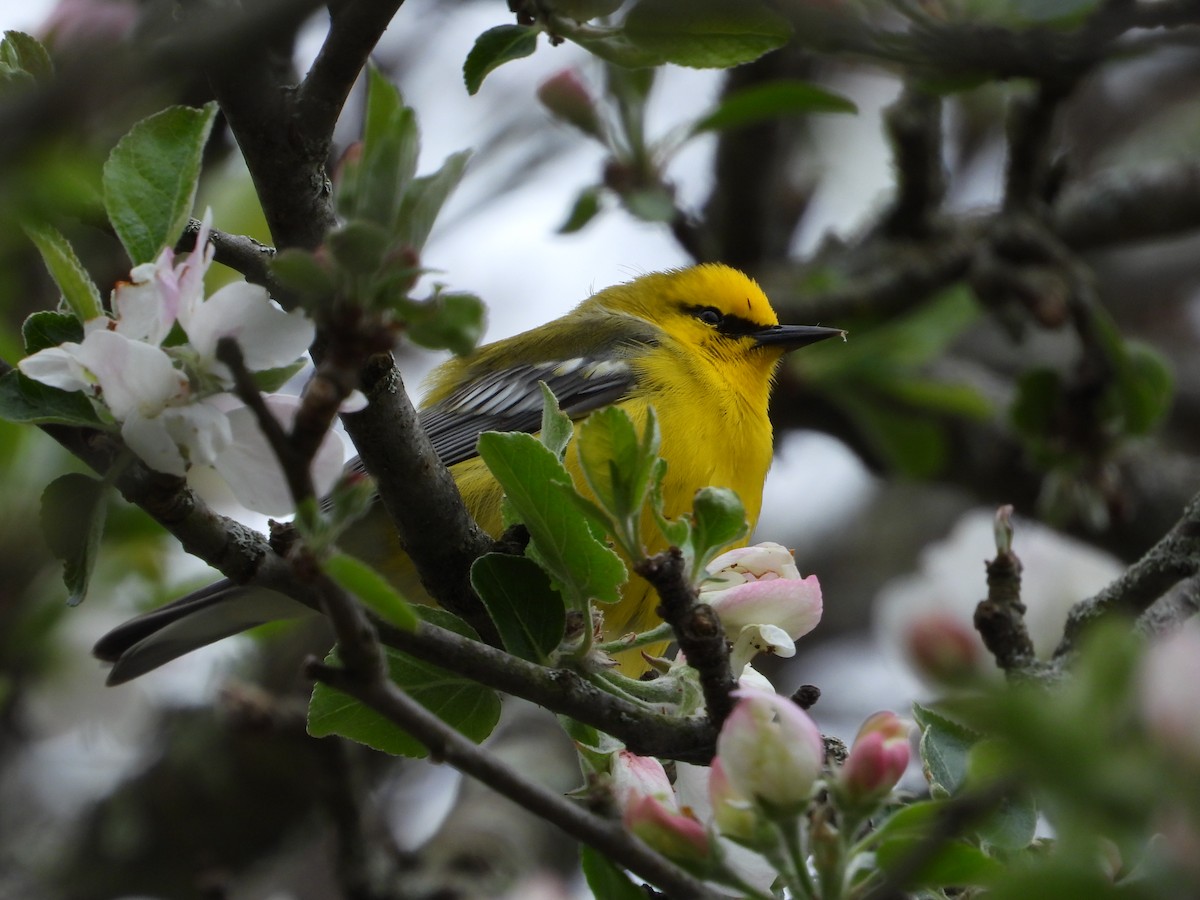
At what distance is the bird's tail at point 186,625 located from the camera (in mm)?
3248

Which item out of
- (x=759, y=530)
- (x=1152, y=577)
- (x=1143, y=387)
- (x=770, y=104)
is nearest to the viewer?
(x=1152, y=577)

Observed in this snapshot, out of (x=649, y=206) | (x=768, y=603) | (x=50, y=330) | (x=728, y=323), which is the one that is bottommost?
(x=768, y=603)

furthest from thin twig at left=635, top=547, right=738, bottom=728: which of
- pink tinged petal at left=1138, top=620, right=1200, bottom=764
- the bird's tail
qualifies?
the bird's tail

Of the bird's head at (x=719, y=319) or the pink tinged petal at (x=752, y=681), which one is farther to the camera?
the bird's head at (x=719, y=319)

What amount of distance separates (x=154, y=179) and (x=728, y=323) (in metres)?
2.82

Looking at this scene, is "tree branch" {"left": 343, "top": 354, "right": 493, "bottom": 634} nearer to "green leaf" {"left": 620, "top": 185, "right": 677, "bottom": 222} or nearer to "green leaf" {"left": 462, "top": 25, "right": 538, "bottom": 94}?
"green leaf" {"left": 462, "top": 25, "right": 538, "bottom": 94}

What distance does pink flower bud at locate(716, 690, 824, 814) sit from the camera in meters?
1.55

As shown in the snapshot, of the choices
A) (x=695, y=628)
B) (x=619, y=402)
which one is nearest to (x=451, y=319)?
(x=695, y=628)

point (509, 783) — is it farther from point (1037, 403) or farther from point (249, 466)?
point (1037, 403)

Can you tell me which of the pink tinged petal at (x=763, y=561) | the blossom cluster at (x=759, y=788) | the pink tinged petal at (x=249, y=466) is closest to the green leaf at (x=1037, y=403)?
the pink tinged petal at (x=763, y=561)

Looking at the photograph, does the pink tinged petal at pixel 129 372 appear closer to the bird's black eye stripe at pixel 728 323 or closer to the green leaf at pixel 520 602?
the green leaf at pixel 520 602

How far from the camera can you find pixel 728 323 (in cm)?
446

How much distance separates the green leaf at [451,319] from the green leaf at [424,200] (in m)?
0.06

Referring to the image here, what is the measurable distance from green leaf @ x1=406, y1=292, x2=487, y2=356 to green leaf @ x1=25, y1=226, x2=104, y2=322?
59 centimetres
